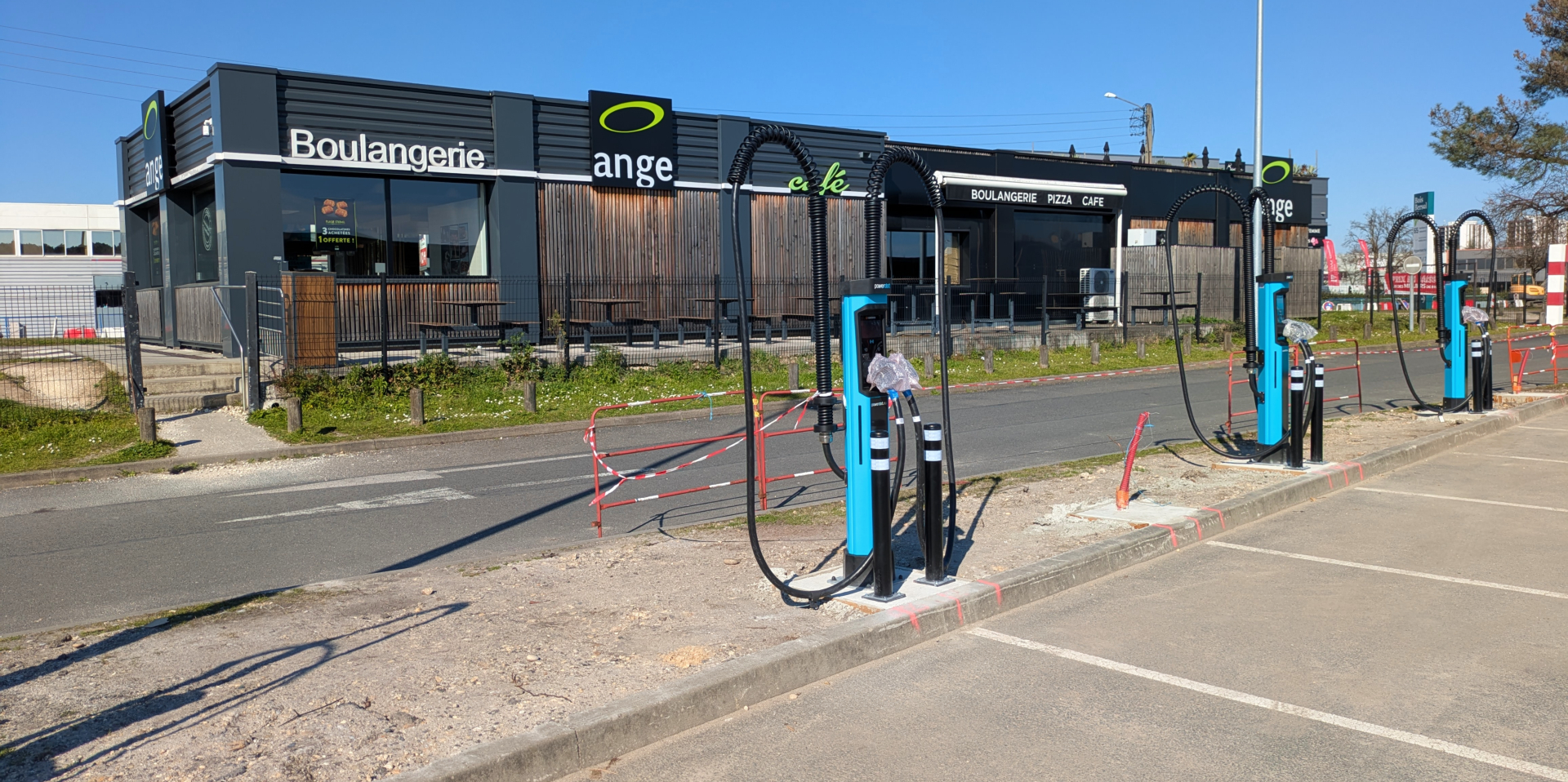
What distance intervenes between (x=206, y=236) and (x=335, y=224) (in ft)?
12.5

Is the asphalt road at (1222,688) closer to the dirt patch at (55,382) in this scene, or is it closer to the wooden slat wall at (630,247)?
the dirt patch at (55,382)

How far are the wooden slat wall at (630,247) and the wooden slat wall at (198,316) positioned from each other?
240 inches

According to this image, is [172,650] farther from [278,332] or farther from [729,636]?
[278,332]

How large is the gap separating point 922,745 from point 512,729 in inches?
65.8

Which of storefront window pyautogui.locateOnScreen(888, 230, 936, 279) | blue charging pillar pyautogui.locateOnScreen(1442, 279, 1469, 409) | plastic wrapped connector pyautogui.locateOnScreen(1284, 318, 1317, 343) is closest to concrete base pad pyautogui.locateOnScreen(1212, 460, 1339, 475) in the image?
plastic wrapped connector pyautogui.locateOnScreen(1284, 318, 1317, 343)

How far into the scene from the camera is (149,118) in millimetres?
22703

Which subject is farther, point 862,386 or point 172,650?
point 862,386

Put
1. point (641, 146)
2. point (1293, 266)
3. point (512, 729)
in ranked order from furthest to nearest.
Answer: point (1293, 266)
point (641, 146)
point (512, 729)

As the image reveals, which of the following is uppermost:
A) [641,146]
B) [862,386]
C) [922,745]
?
[641,146]

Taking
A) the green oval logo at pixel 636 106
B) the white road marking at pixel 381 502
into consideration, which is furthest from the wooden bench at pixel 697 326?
the white road marking at pixel 381 502

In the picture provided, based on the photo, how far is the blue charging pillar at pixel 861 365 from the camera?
5887mm

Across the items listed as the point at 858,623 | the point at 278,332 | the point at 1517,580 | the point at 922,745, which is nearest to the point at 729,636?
the point at 858,623

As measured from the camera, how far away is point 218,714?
4.55 m

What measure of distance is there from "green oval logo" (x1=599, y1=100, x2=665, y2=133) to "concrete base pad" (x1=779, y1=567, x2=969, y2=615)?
1776cm
